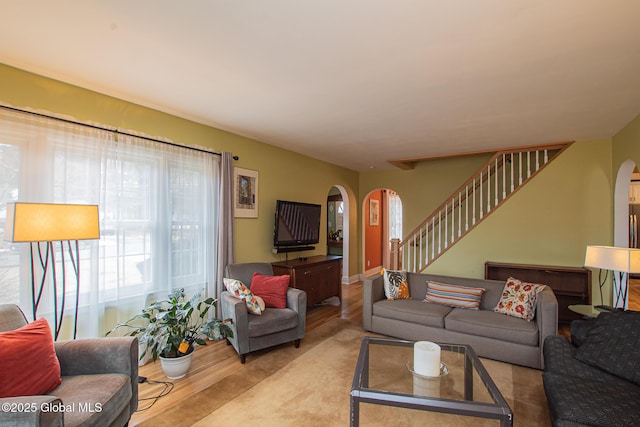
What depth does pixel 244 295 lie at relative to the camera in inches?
125

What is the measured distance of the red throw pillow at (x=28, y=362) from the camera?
1478 mm

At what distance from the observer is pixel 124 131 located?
2832 millimetres

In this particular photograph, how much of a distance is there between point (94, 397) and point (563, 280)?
5261 millimetres

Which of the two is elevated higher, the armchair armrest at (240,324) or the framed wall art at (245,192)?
the framed wall art at (245,192)

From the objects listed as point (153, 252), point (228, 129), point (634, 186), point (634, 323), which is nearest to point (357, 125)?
point (228, 129)

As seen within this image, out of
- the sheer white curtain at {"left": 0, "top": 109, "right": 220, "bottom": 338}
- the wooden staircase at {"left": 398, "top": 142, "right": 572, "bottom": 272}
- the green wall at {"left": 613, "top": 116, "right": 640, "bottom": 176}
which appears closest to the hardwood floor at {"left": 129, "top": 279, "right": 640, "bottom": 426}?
the sheer white curtain at {"left": 0, "top": 109, "right": 220, "bottom": 338}

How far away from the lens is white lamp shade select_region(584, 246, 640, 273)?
2.58m

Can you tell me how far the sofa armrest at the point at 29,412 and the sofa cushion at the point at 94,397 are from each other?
6.5 inches

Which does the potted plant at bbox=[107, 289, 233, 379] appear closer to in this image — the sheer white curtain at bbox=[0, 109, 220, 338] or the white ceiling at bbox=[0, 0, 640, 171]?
the sheer white curtain at bbox=[0, 109, 220, 338]

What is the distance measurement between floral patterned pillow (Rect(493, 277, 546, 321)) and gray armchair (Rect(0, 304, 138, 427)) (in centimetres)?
346

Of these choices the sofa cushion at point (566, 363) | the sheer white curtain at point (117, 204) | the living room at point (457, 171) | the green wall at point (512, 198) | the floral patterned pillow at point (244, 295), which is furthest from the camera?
the green wall at point (512, 198)

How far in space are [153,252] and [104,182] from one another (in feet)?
2.64

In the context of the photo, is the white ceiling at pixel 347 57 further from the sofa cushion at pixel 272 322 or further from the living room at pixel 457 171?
the sofa cushion at pixel 272 322

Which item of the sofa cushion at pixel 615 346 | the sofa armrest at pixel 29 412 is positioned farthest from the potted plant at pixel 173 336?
the sofa cushion at pixel 615 346
